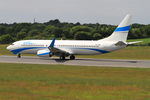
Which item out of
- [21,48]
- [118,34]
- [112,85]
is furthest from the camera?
[21,48]

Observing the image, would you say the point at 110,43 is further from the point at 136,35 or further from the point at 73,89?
the point at 136,35

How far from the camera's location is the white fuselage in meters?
59.3

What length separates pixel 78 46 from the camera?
61.0 metres

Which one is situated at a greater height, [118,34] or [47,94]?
[118,34]

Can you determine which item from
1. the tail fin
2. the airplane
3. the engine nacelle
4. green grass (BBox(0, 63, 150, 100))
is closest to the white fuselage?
A: the airplane

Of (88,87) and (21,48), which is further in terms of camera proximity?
(21,48)

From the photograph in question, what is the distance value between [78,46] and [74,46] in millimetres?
749

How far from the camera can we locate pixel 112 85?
29.0 m

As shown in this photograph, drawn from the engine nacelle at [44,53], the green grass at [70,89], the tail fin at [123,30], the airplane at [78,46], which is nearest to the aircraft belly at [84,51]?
the airplane at [78,46]

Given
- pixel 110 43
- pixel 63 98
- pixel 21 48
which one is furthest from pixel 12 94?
pixel 21 48

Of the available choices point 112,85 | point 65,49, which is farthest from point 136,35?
point 112,85

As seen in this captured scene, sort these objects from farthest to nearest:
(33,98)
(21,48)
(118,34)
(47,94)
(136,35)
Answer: (136,35), (21,48), (118,34), (47,94), (33,98)

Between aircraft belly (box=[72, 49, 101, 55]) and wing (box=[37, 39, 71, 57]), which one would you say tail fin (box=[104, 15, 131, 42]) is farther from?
wing (box=[37, 39, 71, 57])

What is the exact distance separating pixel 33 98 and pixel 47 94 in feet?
6.11
